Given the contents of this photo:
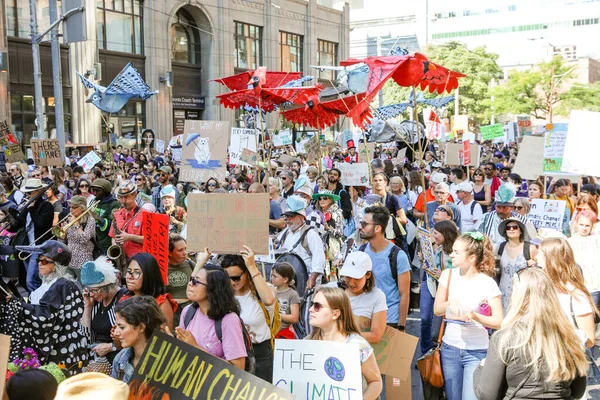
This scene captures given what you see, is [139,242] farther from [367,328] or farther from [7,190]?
[7,190]

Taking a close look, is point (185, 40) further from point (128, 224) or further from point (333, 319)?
point (333, 319)

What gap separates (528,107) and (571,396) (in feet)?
210

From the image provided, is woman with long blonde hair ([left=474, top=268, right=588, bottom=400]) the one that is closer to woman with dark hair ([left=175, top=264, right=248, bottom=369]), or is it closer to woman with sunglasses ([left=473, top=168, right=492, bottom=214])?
woman with dark hair ([left=175, top=264, right=248, bottom=369])

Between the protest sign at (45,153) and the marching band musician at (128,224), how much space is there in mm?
6852

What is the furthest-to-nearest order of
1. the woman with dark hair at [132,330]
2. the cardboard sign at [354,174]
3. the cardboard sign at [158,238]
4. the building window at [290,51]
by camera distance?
the building window at [290,51]
the cardboard sign at [354,174]
the cardboard sign at [158,238]
the woman with dark hair at [132,330]

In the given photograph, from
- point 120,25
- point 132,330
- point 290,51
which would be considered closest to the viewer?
point 132,330

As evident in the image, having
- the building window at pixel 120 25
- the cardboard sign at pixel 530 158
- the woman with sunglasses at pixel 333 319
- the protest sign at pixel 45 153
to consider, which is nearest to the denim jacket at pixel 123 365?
the woman with sunglasses at pixel 333 319

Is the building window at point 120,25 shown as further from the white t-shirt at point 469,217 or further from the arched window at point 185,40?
the white t-shirt at point 469,217

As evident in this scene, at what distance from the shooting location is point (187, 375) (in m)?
3.77

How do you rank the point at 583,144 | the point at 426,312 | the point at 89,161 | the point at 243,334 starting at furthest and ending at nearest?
the point at 89,161 < the point at 583,144 < the point at 426,312 < the point at 243,334

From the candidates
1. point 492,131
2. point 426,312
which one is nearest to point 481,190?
point 426,312

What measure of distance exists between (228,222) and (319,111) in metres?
9.91

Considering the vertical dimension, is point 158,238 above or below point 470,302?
above

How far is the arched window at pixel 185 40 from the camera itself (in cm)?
3697
